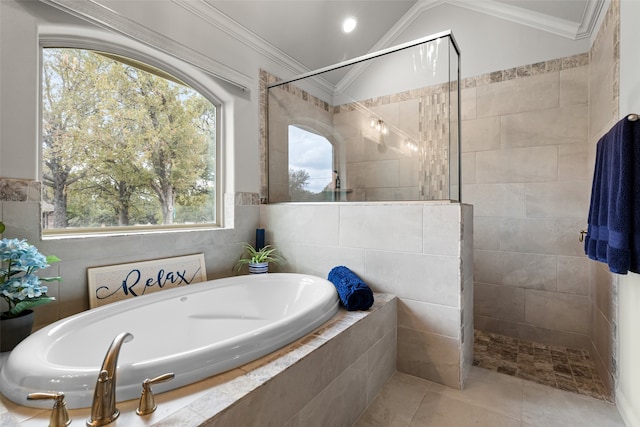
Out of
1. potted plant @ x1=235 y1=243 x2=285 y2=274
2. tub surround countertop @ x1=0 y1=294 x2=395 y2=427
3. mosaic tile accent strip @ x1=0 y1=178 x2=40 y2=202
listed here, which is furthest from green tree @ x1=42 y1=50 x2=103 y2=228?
potted plant @ x1=235 y1=243 x2=285 y2=274

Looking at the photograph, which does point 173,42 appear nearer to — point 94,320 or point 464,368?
point 94,320

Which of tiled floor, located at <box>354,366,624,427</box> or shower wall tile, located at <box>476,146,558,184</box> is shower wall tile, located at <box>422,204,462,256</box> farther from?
shower wall tile, located at <box>476,146,558,184</box>

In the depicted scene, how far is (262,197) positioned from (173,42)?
125 cm

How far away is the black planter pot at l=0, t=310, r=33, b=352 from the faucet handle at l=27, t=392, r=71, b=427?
680 mm

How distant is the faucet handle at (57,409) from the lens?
2.44ft

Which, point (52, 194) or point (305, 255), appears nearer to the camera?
point (52, 194)

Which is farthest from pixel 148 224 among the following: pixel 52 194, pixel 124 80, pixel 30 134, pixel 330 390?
pixel 330 390

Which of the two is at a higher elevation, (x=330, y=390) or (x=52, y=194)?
(x=52, y=194)

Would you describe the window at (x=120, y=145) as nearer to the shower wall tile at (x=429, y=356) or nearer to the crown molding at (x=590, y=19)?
the shower wall tile at (x=429, y=356)

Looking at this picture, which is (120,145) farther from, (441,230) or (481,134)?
(481,134)

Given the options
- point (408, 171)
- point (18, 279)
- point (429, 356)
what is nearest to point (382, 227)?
point (408, 171)

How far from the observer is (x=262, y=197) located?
2641 millimetres

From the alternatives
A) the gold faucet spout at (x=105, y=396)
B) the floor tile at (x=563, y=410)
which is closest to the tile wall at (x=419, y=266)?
the floor tile at (x=563, y=410)

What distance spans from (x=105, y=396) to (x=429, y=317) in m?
1.60
